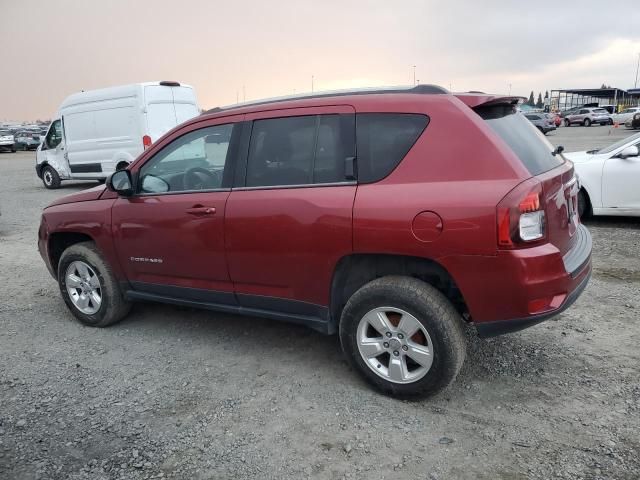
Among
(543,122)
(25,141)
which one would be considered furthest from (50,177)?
(543,122)

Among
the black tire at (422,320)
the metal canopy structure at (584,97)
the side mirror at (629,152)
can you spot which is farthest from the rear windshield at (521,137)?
the metal canopy structure at (584,97)

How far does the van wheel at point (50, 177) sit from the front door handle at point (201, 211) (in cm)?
1295

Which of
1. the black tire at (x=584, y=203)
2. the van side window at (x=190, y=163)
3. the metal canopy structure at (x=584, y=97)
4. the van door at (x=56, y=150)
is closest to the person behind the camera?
the van side window at (x=190, y=163)

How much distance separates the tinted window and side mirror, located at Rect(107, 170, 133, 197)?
Result: 1.12 metres

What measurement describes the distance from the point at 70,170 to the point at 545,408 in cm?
1415

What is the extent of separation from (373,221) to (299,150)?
30.5 inches

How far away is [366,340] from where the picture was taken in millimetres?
3250

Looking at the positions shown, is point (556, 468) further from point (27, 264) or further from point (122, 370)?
point (27, 264)

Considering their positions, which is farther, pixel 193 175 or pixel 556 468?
pixel 193 175

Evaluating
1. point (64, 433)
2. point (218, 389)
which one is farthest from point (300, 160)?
point (64, 433)

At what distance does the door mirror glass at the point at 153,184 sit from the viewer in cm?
403

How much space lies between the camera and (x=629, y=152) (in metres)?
7.12

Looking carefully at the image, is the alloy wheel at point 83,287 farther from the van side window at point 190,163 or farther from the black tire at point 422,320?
the black tire at point 422,320

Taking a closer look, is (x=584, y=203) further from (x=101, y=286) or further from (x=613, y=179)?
(x=101, y=286)
